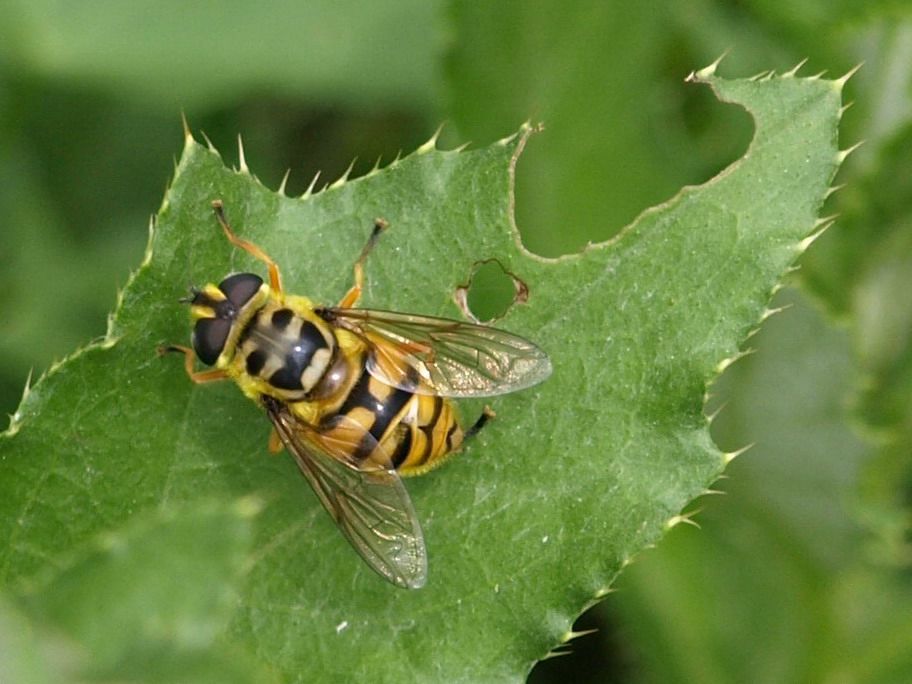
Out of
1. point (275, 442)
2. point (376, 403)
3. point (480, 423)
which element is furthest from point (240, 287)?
point (480, 423)

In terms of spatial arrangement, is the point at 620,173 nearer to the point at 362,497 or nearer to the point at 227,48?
the point at 227,48

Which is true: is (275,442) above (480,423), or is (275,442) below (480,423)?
below

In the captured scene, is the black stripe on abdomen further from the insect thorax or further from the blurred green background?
the blurred green background

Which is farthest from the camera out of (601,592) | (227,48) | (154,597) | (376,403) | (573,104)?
(227,48)

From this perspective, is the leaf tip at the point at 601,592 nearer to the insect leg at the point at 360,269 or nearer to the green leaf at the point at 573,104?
the insect leg at the point at 360,269

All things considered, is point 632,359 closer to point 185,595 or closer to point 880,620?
point 185,595

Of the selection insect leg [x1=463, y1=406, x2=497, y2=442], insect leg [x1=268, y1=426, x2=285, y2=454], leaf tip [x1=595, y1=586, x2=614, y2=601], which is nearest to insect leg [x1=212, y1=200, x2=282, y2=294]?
insect leg [x1=268, y1=426, x2=285, y2=454]

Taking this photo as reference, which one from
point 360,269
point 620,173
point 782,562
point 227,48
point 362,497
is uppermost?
point 360,269
